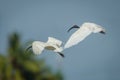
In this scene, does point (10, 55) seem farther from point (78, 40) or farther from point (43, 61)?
point (78, 40)

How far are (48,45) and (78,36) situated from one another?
18 centimetres

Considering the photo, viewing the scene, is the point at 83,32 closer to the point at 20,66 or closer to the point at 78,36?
the point at 78,36

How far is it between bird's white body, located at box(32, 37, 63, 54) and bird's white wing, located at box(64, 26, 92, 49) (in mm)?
84

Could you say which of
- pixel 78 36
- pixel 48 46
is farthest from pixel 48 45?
pixel 78 36

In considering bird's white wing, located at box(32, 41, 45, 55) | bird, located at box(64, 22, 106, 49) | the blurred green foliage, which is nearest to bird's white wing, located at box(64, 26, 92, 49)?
bird, located at box(64, 22, 106, 49)

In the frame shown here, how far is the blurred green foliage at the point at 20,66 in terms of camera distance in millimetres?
12719

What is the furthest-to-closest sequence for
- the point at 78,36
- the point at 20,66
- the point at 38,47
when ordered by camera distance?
the point at 20,66 → the point at 38,47 → the point at 78,36

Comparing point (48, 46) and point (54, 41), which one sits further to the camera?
point (54, 41)

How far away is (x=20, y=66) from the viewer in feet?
43.2

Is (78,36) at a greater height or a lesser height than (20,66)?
lesser

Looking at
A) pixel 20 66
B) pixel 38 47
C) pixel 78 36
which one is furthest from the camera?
→ pixel 20 66

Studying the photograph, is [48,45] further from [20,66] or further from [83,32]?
[20,66]

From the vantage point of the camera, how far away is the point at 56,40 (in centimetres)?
256

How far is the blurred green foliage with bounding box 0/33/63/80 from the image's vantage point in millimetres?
12719
